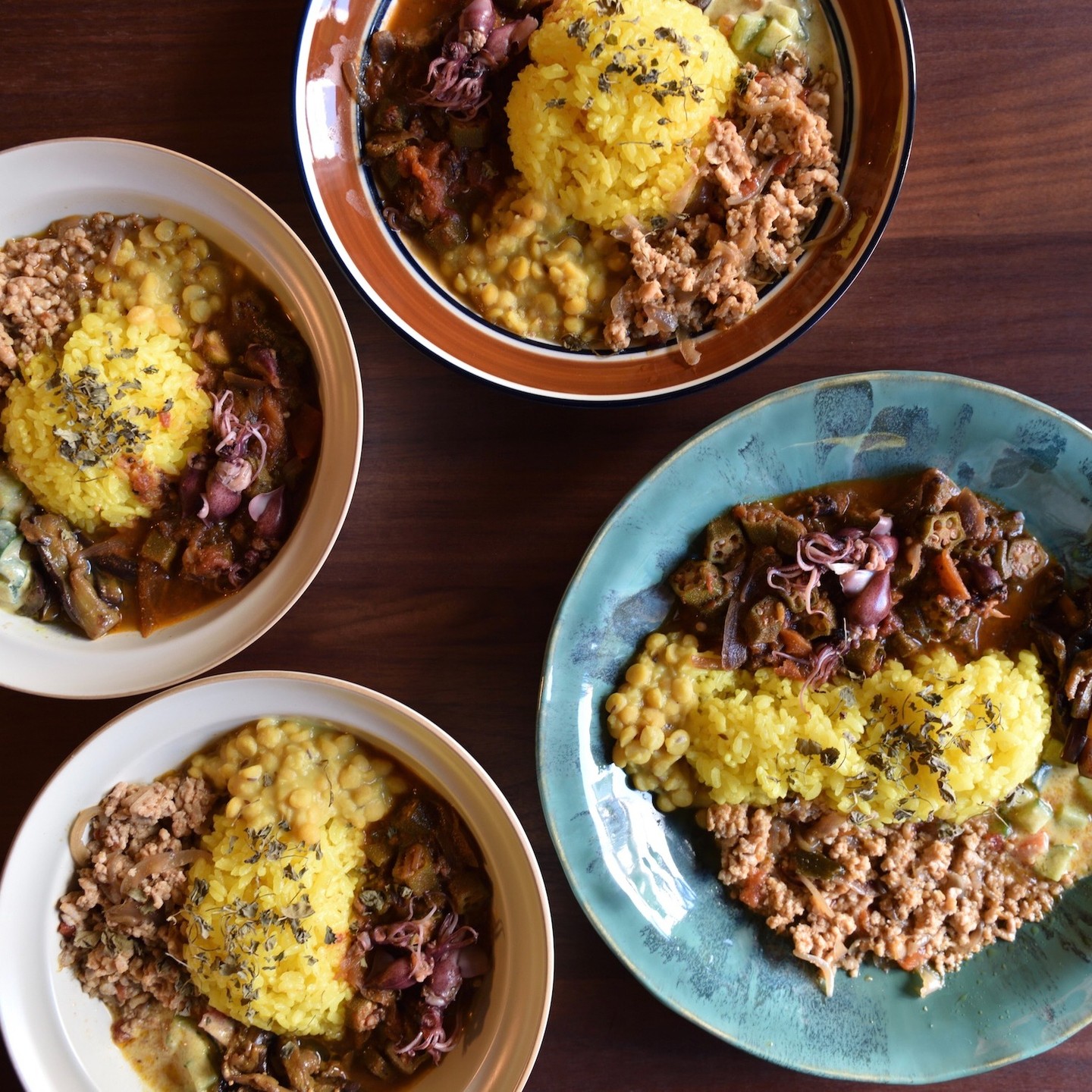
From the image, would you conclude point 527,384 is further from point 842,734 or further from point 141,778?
point 141,778

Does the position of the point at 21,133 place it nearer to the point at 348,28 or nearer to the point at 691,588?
the point at 348,28

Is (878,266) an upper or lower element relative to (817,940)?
upper

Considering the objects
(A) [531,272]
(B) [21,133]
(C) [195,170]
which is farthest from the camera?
(B) [21,133]

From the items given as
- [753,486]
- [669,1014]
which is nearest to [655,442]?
[753,486]

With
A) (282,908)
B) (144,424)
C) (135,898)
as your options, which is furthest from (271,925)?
(144,424)

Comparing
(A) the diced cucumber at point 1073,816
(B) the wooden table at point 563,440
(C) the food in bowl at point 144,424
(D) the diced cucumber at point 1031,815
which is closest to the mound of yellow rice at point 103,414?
(C) the food in bowl at point 144,424

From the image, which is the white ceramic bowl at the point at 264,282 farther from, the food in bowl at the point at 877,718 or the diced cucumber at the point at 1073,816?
the diced cucumber at the point at 1073,816

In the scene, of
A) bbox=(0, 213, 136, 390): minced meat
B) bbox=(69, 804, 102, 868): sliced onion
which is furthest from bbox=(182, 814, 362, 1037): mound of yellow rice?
bbox=(0, 213, 136, 390): minced meat
